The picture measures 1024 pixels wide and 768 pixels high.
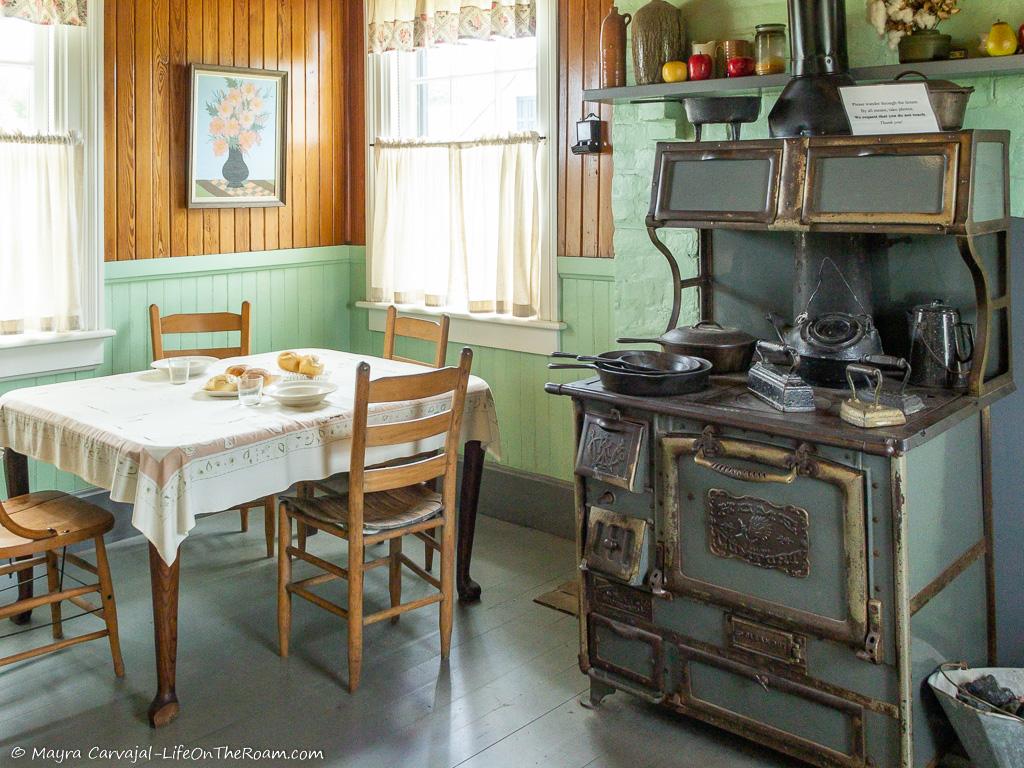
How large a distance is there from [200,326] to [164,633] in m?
1.77

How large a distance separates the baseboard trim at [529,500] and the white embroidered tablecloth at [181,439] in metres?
0.92

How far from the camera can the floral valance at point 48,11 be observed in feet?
12.5

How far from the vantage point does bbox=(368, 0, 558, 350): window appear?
438 centimetres

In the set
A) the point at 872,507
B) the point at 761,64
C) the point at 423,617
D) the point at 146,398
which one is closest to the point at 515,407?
the point at 423,617

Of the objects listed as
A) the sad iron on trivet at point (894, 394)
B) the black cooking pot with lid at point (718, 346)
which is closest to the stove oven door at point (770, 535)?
the sad iron on trivet at point (894, 394)

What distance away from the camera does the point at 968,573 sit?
277cm

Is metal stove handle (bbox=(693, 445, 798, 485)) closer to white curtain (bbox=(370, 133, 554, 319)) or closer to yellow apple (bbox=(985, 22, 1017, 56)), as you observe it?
yellow apple (bbox=(985, 22, 1017, 56))

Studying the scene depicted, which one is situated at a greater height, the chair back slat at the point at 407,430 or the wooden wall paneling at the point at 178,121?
the wooden wall paneling at the point at 178,121

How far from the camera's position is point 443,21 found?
179 inches

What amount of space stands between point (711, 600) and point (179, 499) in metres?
1.40

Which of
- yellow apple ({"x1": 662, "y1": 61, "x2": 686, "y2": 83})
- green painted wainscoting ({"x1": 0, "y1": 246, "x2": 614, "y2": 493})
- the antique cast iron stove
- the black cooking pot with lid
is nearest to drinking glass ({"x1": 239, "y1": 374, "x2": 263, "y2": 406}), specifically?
the antique cast iron stove

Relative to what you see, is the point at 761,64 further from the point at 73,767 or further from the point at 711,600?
the point at 73,767

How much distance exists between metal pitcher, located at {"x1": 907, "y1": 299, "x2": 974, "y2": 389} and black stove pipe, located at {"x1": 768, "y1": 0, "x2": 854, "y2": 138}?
0.52 metres

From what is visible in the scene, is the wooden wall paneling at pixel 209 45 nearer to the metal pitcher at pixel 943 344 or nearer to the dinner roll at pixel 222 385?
the dinner roll at pixel 222 385
